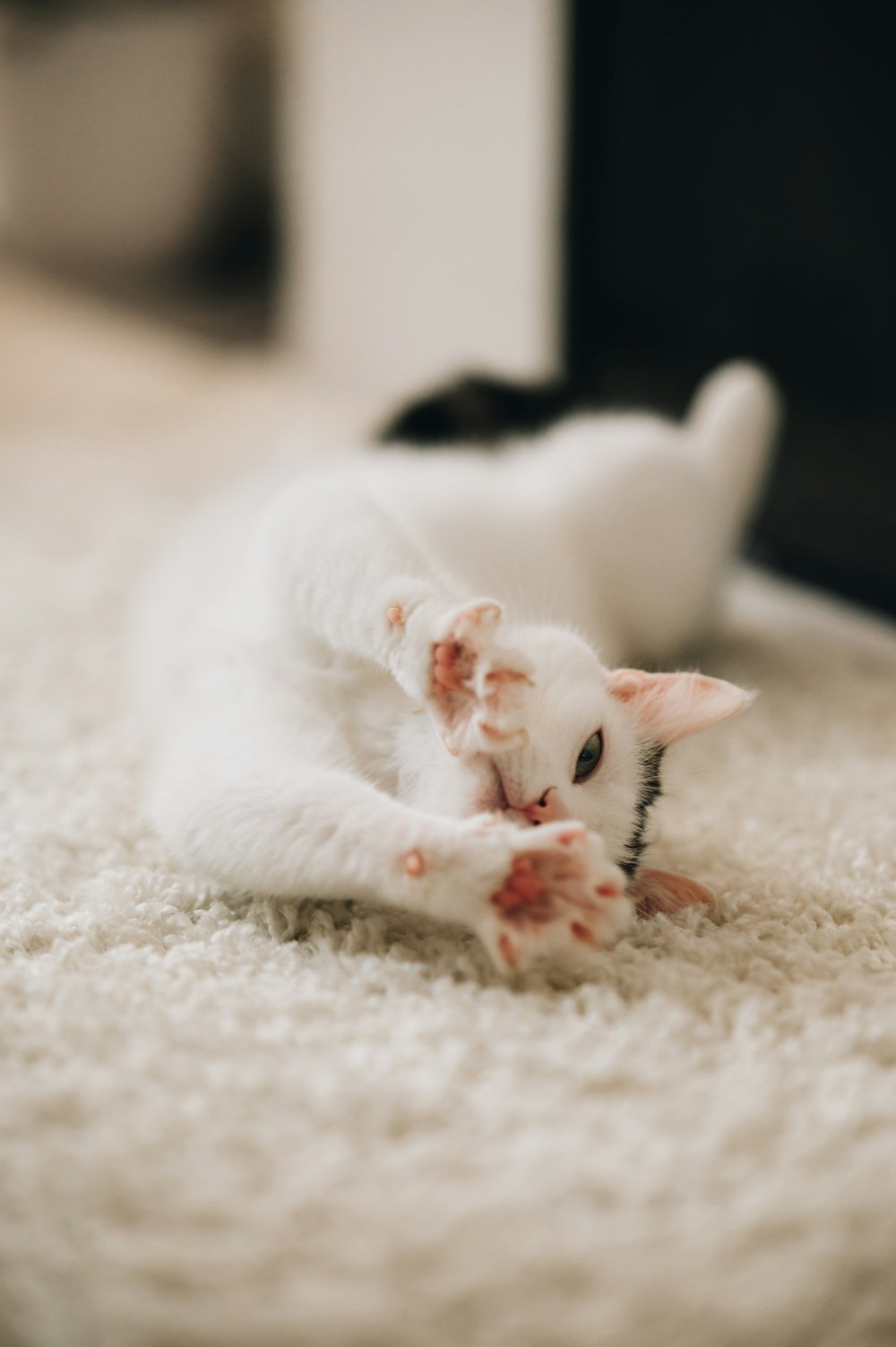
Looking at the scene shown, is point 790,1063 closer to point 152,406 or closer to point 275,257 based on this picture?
point 152,406

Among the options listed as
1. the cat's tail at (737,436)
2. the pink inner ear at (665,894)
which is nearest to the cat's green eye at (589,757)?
the pink inner ear at (665,894)

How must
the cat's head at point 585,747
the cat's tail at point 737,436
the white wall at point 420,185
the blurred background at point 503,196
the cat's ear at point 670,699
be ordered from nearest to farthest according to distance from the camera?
1. the cat's head at point 585,747
2. the cat's ear at point 670,699
3. the cat's tail at point 737,436
4. the blurred background at point 503,196
5. the white wall at point 420,185

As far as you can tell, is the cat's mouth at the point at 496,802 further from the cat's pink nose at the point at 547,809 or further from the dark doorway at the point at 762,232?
the dark doorway at the point at 762,232

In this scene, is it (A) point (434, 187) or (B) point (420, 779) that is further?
(A) point (434, 187)

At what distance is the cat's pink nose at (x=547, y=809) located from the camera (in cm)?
91

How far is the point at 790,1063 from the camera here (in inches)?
31.5

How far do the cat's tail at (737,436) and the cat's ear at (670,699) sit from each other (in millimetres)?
835

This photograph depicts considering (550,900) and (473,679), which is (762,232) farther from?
(550,900)

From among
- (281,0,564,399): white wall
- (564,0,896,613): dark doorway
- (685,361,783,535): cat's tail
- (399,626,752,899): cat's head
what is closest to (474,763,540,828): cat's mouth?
(399,626,752,899): cat's head

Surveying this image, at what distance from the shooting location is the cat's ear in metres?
1.06

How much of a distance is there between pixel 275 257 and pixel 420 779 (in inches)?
179

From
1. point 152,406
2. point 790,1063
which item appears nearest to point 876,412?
point 790,1063

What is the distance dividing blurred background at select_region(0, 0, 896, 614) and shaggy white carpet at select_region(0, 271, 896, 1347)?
118 cm

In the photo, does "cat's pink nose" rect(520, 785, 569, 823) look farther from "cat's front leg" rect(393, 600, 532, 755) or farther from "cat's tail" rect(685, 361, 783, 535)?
"cat's tail" rect(685, 361, 783, 535)
